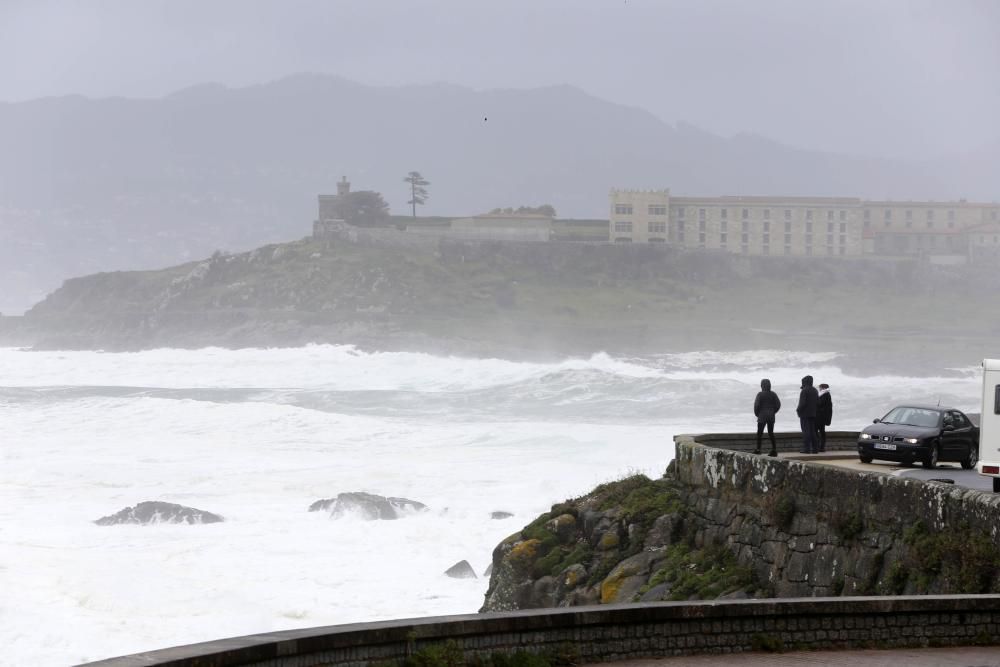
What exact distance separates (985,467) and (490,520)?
683 inches

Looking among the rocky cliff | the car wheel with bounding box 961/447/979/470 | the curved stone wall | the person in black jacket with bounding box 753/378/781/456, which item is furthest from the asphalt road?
the curved stone wall

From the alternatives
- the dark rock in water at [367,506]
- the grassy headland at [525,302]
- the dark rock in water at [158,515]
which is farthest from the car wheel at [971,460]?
the grassy headland at [525,302]

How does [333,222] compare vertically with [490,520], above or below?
above

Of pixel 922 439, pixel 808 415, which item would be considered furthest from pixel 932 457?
pixel 808 415

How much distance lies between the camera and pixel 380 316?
411 ft

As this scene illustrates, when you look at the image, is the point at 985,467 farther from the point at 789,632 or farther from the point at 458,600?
the point at 458,600

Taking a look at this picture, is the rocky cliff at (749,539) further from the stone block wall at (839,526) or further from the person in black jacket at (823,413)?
the person in black jacket at (823,413)

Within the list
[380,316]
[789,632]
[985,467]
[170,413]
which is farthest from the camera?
[380,316]

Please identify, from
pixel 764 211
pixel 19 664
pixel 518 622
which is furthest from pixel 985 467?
pixel 764 211

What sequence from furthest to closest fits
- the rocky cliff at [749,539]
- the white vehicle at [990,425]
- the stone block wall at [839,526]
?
the white vehicle at [990,425], the rocky cliff at [749,539], the stone block wall at [839,526]

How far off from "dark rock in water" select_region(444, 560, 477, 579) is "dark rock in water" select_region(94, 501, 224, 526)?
305 inches

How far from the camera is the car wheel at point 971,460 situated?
18.7 m

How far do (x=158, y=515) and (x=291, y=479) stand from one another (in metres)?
8.65

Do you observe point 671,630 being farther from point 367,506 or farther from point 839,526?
point 367,506
